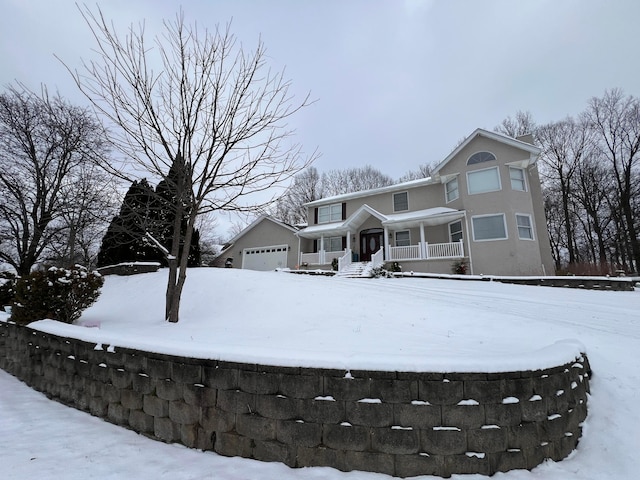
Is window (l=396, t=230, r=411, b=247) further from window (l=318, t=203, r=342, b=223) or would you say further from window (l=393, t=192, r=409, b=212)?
window (l=318, t=203, r=342, b=223)

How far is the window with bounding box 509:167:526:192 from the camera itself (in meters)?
14.3

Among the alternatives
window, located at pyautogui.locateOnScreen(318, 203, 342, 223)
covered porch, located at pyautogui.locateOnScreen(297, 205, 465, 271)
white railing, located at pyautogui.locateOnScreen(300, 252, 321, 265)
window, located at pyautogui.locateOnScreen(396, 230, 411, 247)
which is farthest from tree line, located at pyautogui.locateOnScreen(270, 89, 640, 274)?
window, located at pyautogui.locateOnScreen(396, 230, 411, 247)

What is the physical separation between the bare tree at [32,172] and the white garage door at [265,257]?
1079 cm

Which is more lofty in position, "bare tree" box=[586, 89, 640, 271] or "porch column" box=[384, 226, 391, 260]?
"bare tree" box=[586, 89, 640, 271]

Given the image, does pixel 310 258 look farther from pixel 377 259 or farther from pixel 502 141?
pixel 502 141

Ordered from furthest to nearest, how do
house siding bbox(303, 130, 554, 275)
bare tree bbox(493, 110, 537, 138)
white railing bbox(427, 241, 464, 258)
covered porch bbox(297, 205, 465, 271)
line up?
bare tree bbox(493, 110, 537, 138), covered porch bbox(297, 205, 465, 271), white railing bbox(427, 241, 464, 258), house siding bbox(303, 130, 554, 275)

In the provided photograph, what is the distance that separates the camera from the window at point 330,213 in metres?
20.6

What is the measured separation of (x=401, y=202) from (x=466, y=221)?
14.7 feet

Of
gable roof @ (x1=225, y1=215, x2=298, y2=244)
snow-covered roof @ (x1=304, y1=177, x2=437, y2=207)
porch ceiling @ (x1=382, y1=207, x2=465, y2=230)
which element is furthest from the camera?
gable roof @ (x1=225, y1=215, x2=298, y2=244)

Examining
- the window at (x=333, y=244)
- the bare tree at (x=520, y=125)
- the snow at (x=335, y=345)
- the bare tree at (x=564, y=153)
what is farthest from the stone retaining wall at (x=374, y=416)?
the bare tree at (x=520, y=125)

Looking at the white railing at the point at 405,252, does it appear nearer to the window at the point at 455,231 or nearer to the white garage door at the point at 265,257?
the window at the point at 455,231

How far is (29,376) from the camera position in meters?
5.00

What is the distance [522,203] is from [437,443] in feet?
48.6

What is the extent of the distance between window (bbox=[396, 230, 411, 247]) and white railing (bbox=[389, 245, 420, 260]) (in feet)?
3.35
